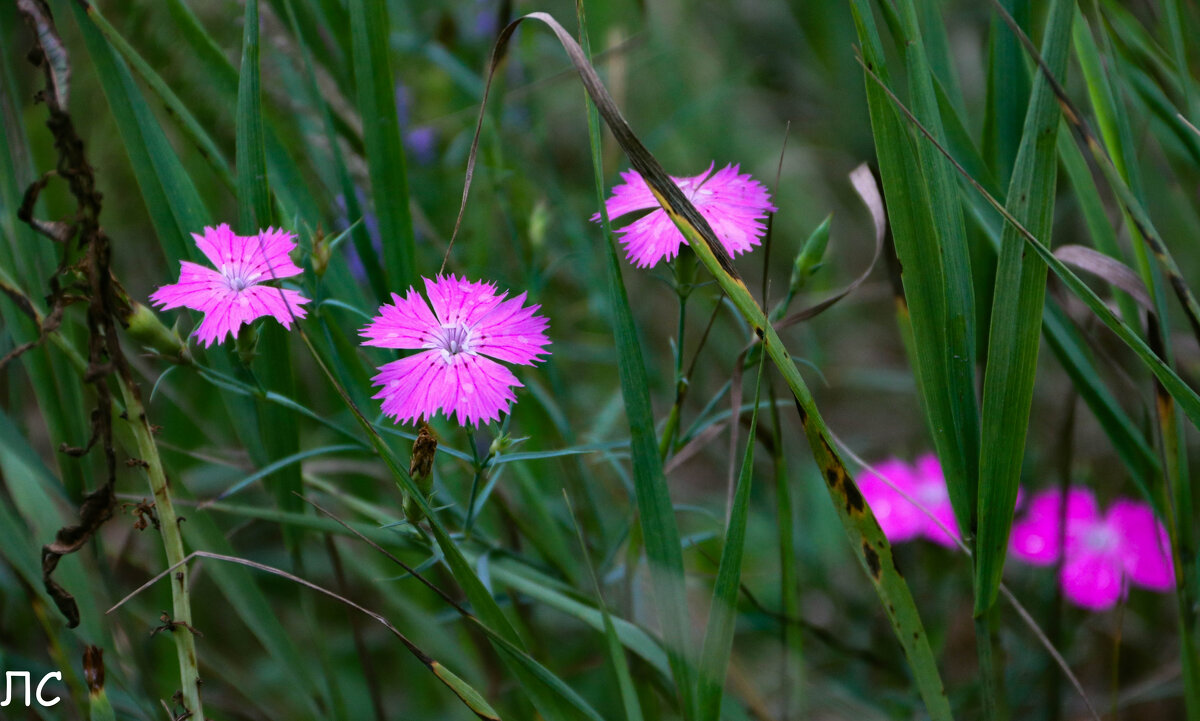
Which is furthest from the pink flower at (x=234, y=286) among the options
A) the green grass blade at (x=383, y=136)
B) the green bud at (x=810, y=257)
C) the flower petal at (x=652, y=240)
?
the green bud at (x=810, y=257)

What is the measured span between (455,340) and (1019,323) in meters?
0.37

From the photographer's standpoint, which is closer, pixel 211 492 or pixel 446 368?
pixel 446 368

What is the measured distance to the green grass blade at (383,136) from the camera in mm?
660

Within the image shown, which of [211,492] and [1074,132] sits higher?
[211,492]

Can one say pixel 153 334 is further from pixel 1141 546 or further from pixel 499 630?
pixel 1141 546

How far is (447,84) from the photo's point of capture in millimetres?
1561

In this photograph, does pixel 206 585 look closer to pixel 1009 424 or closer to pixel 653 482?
pixel 653 482

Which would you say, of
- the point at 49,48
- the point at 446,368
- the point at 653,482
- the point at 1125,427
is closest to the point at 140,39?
the point at 49,48

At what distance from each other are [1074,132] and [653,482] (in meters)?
0.52

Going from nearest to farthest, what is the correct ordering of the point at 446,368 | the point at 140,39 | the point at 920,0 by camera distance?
the point at 446,368
the point at 920,0
the point at 140,39

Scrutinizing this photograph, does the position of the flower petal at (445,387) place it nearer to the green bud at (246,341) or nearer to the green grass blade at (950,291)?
the green bud at (246,341)

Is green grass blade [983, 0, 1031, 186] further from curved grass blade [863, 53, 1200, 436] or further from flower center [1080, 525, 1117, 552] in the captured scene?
flower center [1080, 525, 1117, 552]

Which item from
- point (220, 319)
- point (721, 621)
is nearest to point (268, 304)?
point (220, 319)

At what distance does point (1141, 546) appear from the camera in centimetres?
101
